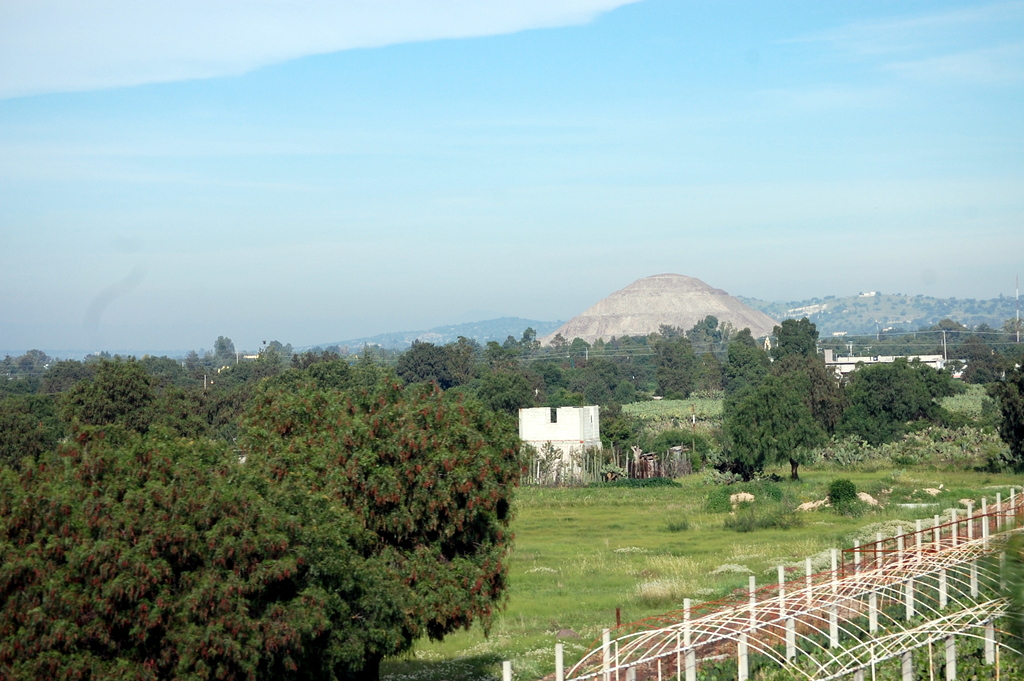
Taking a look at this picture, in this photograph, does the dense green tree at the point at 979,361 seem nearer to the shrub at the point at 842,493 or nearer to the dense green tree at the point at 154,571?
the shrub at the point at 842,493

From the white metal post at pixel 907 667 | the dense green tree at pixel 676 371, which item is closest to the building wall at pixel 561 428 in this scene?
the white metal post at pixel 907 667

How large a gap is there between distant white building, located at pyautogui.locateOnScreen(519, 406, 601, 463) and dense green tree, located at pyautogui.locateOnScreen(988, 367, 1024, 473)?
19.9m

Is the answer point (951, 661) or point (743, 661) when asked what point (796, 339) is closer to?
point (951, 661)

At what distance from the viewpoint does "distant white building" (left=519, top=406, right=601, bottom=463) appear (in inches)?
2186

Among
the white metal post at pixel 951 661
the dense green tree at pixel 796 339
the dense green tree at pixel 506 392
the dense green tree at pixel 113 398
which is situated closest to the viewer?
the white metal post at pixel 951 661

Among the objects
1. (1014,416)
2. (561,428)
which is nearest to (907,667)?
(1014,416)

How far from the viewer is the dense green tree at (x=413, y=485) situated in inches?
528

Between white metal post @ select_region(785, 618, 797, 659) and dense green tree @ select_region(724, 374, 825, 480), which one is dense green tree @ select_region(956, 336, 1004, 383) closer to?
dense green tree @ select_region(724, 374, 825, 480)

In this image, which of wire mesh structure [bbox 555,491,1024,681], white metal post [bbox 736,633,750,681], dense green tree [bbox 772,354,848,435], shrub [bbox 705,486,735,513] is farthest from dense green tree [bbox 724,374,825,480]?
white metal post [bbox 736,633,750,681]

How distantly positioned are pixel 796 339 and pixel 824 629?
341 feet

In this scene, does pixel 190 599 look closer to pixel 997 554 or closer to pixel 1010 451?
pixel 997 554

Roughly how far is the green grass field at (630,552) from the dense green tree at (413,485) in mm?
2319

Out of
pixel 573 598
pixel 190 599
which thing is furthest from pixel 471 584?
pixel 573 598

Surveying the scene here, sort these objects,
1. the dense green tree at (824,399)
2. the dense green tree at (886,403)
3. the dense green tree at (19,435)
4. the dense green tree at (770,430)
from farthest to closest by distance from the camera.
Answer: the dense green tree at (824,399)
the dense green tree at (886,403)
the dense green tree at (770,430)
the dense green tree at (19,435)
